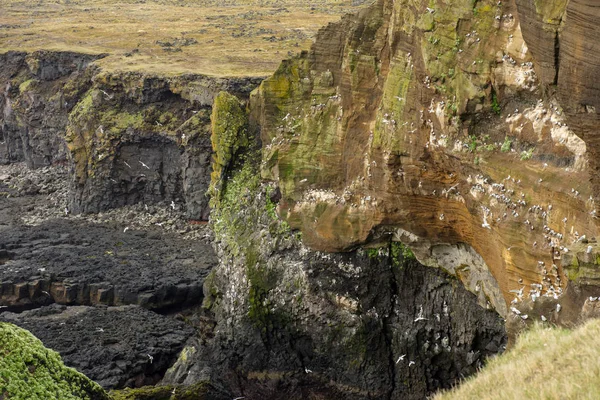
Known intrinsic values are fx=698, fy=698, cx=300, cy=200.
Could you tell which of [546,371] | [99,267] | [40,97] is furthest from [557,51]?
[40,97]

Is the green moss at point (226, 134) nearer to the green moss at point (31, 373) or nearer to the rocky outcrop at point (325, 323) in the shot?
the rocky outcrop at point (325, 323)

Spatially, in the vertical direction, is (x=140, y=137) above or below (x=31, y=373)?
below

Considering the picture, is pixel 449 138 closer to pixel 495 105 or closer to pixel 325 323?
pixel 495 105

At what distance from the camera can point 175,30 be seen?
77125 mm

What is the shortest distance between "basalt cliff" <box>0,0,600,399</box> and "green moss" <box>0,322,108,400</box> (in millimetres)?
9420

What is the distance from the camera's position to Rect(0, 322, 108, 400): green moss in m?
9.22

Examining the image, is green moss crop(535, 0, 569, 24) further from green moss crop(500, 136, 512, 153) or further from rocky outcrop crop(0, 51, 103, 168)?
rocky outcrop crop(0, 51, 103, 168)

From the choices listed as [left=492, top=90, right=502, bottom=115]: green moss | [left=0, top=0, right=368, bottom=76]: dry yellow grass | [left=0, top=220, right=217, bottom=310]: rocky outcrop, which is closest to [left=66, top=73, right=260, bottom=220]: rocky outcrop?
[left=0, top=0, right=368, bottom=76]: dry yellow grass

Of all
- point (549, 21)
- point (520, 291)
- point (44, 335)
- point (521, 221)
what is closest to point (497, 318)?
point (520, 291)

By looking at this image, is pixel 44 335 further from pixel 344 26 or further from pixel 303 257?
pixel 344 26

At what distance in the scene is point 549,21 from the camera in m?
13.4

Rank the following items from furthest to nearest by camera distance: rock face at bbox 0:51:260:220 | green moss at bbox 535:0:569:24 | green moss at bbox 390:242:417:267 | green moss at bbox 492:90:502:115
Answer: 1. rock face at bbox 0:51:260:220
2. green moss at bbox 390:242:417:267
3. green moss at bbox 492:90:502:115
4. green moss at bbox 535:0:569:24

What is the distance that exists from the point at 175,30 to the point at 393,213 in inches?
2414

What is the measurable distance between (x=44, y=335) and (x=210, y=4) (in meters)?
76.9
